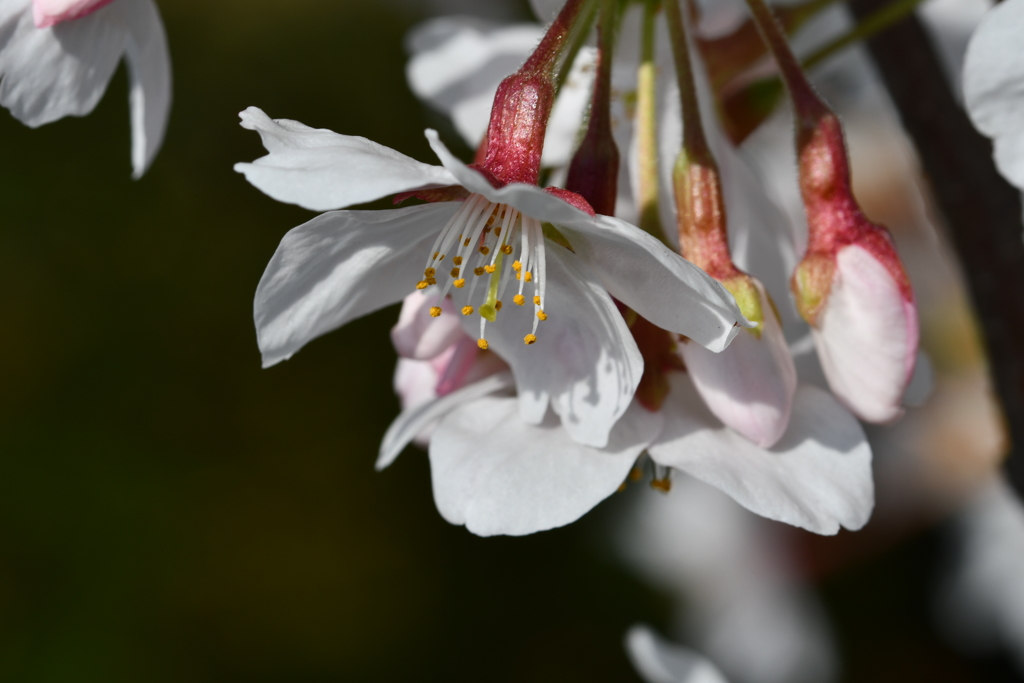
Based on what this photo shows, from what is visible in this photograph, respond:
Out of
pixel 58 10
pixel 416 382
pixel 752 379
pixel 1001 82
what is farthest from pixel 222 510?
pixel 1001 82

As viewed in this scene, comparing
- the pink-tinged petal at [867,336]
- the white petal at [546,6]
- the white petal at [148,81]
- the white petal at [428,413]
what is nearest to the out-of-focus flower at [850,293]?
the pink-tinged petal at [867,336]

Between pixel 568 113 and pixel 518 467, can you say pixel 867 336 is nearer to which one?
pixel 518 467

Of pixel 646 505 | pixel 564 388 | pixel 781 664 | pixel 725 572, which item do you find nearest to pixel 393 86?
pixel 646 505

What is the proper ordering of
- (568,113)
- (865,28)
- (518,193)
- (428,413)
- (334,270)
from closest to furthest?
(518,193)
(334,270)
(428,413)
(865,28)
(568,113)

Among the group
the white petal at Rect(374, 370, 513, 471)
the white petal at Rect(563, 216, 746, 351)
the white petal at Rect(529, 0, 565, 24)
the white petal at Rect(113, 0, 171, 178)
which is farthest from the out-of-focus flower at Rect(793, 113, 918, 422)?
the white petal at Rect(113, 0, 171, 178)

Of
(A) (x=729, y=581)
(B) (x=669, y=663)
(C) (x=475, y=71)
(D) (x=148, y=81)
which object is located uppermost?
(D) (x=148, y=81)

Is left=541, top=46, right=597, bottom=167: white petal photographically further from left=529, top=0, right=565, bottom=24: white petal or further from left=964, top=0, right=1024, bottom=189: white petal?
left=964, top=0, right=1024, bottom=189: white petal

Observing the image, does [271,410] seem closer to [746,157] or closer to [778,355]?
[746,157]
